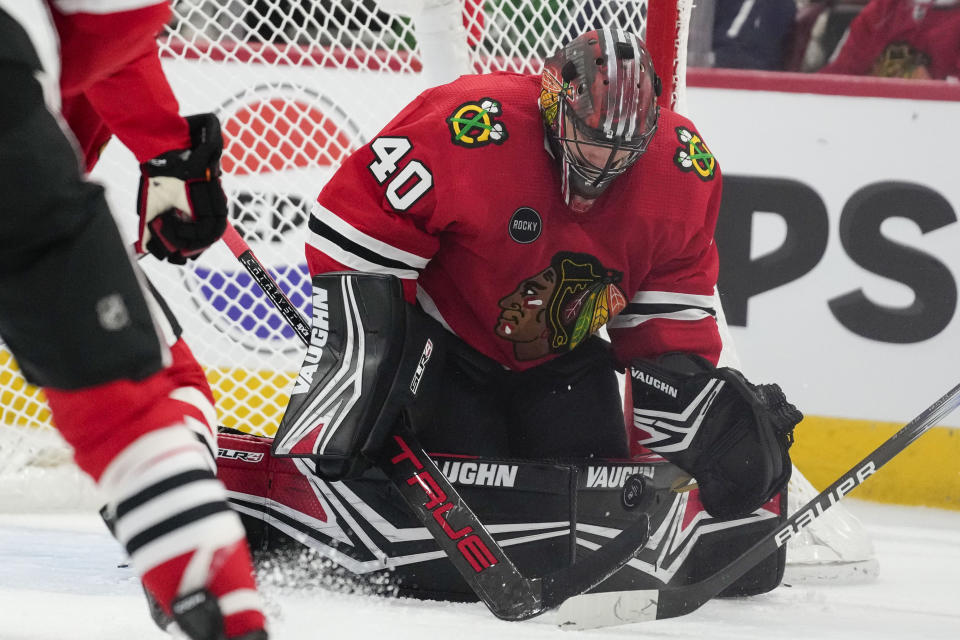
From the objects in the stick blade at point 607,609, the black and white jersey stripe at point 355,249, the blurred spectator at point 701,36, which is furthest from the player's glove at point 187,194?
the blurred spectator at point 701,36

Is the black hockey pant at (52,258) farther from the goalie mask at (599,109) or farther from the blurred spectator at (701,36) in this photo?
the blurred spectator at (701,36)

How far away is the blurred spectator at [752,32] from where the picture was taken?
3240 mm

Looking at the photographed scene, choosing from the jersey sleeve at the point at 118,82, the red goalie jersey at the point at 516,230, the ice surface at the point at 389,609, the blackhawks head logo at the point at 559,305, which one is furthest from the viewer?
the blackhawks head logo at the point at 559,305

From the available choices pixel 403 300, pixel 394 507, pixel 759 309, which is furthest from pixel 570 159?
pixel 759 309

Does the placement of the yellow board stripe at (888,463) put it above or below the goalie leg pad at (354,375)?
below

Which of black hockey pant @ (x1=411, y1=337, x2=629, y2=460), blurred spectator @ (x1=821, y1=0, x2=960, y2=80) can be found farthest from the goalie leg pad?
blurred spectator @ (x1=821, y1=0, x2=960, y2=80)

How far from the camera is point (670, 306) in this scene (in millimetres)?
2154

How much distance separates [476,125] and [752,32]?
1.66 m

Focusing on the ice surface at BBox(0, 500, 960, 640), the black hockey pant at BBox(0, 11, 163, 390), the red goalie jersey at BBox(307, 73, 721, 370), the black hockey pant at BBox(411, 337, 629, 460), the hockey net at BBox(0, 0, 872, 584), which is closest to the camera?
the black hockey pant at BBox(0, 11, 163, 390)

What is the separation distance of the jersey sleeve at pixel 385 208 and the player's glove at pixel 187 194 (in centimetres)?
46

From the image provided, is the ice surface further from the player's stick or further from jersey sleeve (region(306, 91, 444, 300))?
jersey sleeve (region(306, 91, 444, 300))

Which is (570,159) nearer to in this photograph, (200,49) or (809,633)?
(809,633)

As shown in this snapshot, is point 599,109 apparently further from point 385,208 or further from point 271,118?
point 271,118

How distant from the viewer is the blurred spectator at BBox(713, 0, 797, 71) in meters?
3.24
